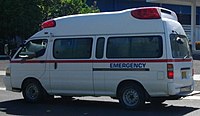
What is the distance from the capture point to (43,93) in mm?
12781

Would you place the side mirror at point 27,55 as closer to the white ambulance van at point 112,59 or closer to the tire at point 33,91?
the white ambulance van at point 112,59

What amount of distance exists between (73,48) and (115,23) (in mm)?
1422

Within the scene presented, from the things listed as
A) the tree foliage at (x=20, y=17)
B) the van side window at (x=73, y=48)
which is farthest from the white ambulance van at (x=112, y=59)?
the tree foliage at (x=20, y=17)

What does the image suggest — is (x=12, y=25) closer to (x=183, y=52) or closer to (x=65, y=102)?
(x=65, y=102)

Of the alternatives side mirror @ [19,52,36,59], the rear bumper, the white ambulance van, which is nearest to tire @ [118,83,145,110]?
the white ambulance van

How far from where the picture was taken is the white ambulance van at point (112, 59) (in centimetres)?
1092

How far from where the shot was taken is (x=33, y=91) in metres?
13.0

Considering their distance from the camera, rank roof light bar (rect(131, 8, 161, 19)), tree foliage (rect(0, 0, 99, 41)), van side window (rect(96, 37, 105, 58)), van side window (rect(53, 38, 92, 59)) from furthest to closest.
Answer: tree foliage (rect(0, 0, 99, 41)) → van side window (rect(53, 38, 92, 59)) → van side window (rect(96, 37, 105, 58)) → roof light bar (rect(131, 8, 161, 19))

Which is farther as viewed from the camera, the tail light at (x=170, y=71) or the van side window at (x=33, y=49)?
the van side window at (x=33, y=49)

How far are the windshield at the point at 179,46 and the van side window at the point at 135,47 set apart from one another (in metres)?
0.35

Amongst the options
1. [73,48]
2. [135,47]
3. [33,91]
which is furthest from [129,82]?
[33,91]

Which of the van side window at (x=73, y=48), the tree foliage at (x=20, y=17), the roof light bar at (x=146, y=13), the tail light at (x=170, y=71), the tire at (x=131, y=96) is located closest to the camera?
the tail light at (x=170, y=71)

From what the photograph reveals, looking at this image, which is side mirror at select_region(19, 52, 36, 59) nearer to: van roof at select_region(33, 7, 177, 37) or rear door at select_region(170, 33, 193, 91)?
van roof at select_region(33, 7, 177, 37)

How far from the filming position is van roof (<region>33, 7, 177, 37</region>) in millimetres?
11078
